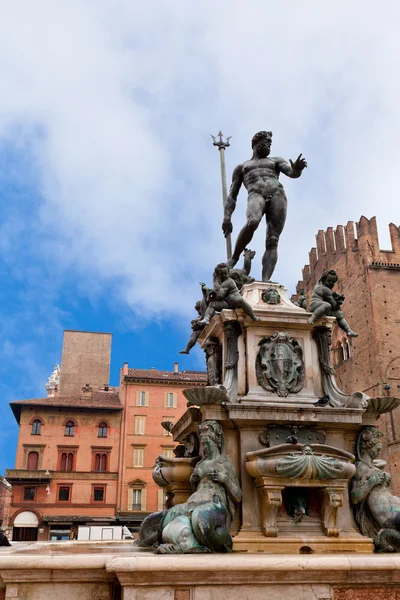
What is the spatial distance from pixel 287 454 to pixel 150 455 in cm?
4335

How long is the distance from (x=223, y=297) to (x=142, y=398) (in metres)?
43.0

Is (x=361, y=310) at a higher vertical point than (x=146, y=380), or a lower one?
higher

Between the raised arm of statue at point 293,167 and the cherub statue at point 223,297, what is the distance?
216 cm

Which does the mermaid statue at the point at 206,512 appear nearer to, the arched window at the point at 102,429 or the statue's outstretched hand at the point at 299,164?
the statue's outstretched hand at the point at 299,164

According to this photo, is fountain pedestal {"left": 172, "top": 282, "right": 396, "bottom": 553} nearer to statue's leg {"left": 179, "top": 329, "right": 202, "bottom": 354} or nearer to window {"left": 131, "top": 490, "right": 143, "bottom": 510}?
statue's leg {"left": 179, "top": 329, "right": 202, "bottom": 354}

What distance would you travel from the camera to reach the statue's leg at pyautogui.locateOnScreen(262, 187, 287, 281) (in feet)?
31.2

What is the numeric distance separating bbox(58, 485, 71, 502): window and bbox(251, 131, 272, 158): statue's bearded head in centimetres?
4181

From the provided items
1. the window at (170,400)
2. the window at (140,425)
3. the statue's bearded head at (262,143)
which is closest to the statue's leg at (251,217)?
the statue's bearded head at (262,143)

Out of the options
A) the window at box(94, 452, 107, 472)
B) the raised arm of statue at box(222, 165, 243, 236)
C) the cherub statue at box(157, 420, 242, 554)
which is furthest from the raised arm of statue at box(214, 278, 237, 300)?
the window at box(94, 452, 107, 472)

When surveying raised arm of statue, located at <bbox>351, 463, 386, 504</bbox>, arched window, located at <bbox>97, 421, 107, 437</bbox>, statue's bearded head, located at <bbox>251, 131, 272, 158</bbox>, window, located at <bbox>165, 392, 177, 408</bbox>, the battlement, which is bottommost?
raised arm of statue, located at <bbox>351, 463, 386, 504</bbox>

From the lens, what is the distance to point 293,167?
9.34 meters

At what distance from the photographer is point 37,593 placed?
5.04 m

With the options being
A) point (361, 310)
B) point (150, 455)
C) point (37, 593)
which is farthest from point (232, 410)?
point (361, 310)

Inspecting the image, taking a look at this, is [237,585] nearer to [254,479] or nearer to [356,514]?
[254,479]
